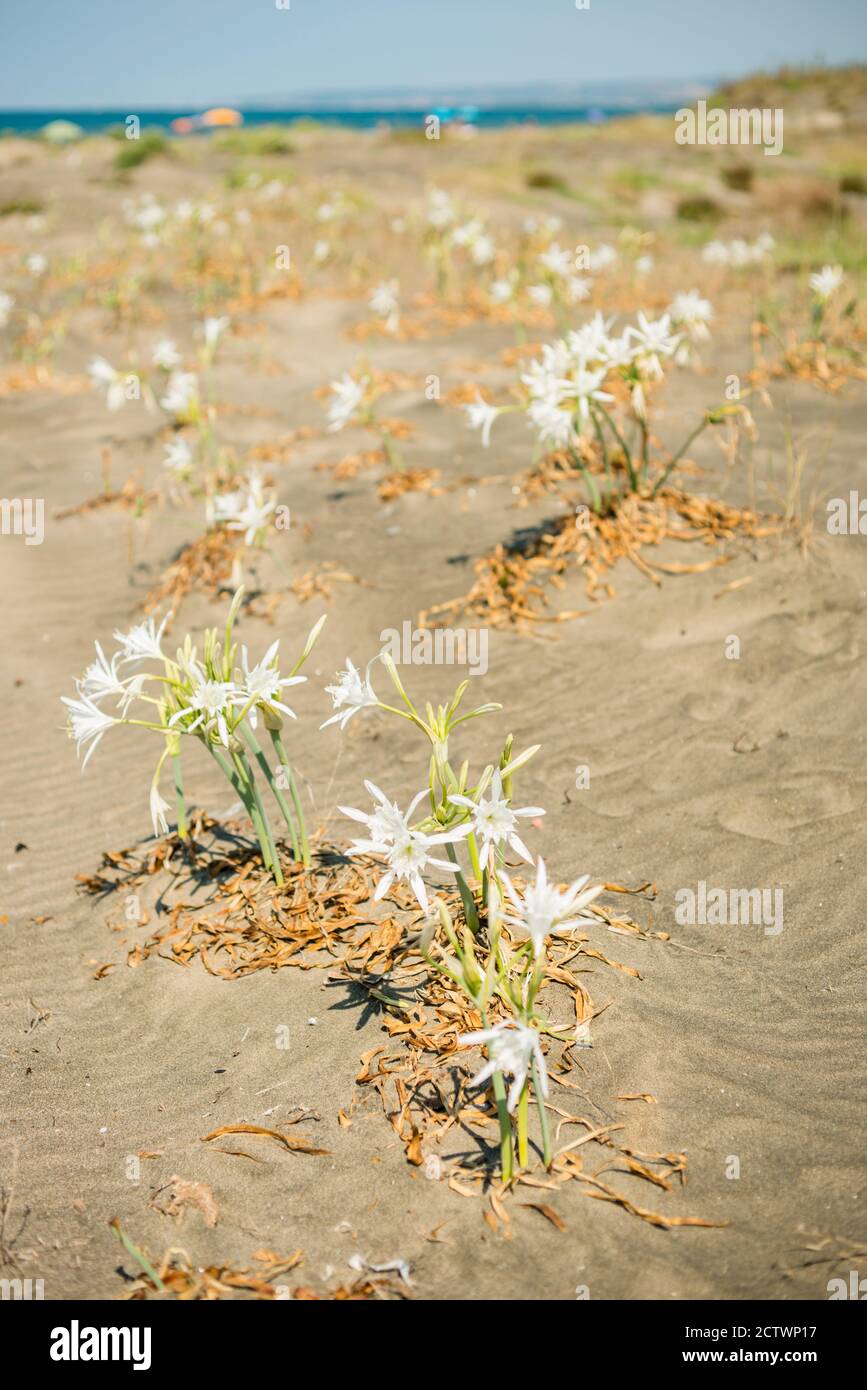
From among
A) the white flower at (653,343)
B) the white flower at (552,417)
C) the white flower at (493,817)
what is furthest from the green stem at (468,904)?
the white flower at (653,343)

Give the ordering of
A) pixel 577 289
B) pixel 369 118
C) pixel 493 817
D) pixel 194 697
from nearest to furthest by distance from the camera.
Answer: pixel 493 817
pixel 194 697
pixel 577 289
pixel 369 118

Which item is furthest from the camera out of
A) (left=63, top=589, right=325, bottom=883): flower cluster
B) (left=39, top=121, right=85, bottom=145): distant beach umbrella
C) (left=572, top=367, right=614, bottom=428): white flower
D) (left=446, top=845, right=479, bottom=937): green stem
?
(left=39, top=121, right=85, bottom=145): distant beach umbrella

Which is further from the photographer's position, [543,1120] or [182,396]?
[182,396]

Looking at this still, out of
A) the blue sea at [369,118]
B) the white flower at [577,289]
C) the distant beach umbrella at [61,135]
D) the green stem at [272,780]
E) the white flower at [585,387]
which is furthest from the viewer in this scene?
the blue sea at [369,118]

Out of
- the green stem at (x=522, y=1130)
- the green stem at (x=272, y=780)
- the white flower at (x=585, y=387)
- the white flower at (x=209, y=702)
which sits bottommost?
the green stem at (x=522, y=1130)

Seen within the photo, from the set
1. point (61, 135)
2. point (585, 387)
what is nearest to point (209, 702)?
point (585, 387)

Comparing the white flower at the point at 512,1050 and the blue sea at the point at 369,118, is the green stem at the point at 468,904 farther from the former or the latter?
the blue sea at the point at 369,118

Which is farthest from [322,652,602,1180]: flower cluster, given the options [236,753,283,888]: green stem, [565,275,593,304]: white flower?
[565,275,593,304]: white flower

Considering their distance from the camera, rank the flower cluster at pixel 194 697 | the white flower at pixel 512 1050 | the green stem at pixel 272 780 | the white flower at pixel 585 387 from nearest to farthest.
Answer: the white flower at pixel 512 1050, the flower cluster at pixel 194 697, the green stem at pixel 272 780, the white flower at pixel 585 387

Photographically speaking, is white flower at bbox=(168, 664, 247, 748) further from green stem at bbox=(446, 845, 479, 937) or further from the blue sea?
the blue sea

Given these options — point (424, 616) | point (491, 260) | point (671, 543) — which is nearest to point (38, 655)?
point (424, 616)

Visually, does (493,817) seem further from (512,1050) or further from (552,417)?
(552,417)

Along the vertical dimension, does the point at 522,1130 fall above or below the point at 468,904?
below
